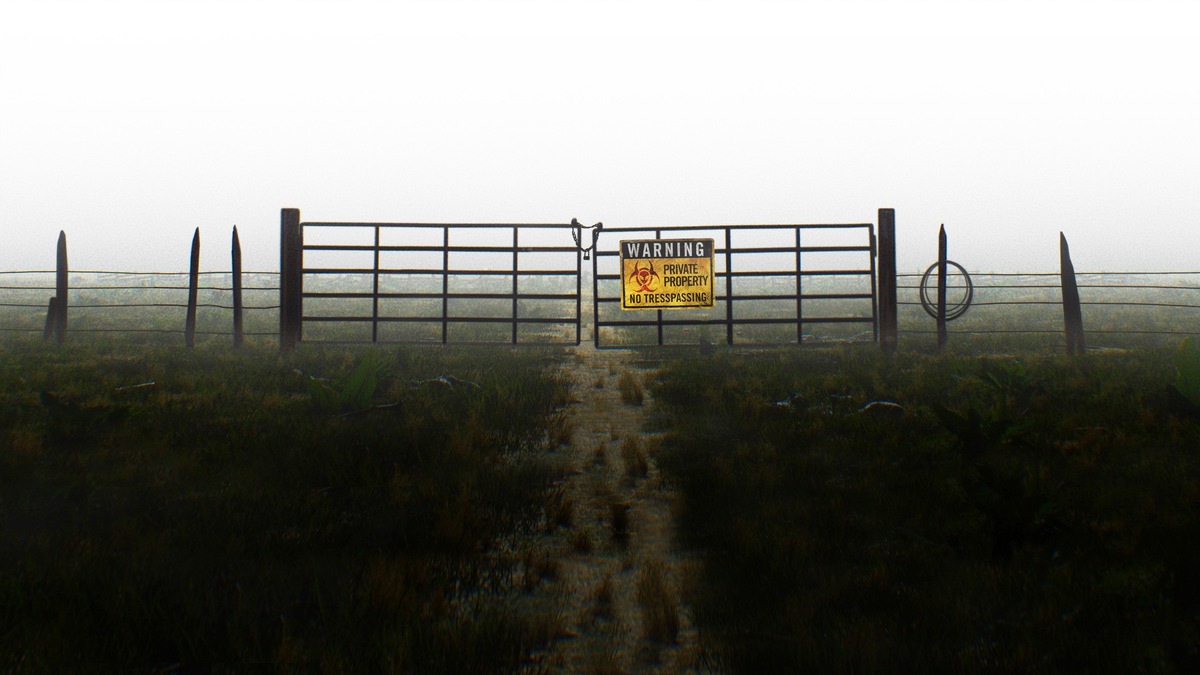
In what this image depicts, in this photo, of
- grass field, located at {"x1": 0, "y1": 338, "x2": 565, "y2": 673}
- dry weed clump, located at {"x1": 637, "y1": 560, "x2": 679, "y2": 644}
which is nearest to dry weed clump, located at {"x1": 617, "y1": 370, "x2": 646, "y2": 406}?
grass field, located at {"x1": 0, "y1": 338, "x2": 565, "y2": 673}

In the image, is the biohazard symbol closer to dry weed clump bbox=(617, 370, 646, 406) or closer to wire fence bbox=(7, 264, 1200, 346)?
dry weed clump bbox=(617, 370, 646, 406)

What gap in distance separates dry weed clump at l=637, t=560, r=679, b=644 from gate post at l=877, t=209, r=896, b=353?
367 inches

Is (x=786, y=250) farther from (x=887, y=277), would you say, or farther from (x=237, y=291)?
(x=237, y=291)

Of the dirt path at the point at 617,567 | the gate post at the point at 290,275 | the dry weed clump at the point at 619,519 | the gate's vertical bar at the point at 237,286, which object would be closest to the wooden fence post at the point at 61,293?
the gate's vertical bar at the point at 237,286

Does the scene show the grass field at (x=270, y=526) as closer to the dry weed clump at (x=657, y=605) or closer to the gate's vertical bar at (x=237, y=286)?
the dry weed clump at (x=657, y=605)

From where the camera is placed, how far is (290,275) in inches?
464

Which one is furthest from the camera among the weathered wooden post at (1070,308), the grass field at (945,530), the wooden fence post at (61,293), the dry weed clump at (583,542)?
the wooden fence post at (61,293)

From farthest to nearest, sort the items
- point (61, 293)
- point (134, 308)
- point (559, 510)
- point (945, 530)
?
1. point (134, 308)
2. point (61, 293)
3. point (559, 510)
4. point (945, 530)

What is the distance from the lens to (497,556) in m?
3.56

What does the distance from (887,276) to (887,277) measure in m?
0.02

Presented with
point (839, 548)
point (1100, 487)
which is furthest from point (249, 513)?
point (1100, 487)

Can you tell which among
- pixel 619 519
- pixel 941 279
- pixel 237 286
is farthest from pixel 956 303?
pixel 237 286

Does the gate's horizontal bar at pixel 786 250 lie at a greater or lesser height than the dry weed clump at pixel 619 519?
greater

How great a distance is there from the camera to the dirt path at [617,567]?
8.84ft
